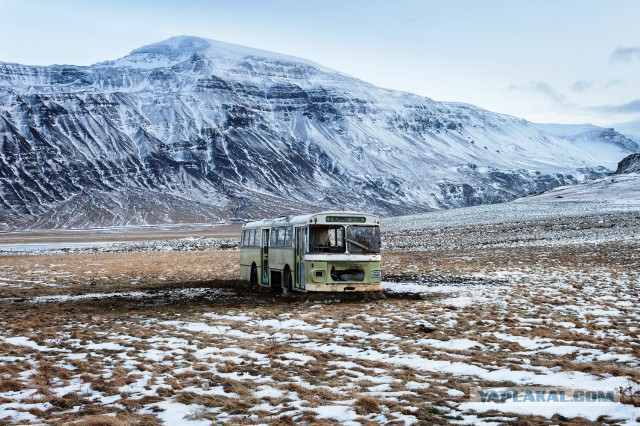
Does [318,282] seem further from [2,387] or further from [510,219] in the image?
[510,219]

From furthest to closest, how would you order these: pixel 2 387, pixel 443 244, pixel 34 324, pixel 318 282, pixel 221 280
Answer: pixel 443 244 < pixel 221 280 < pixel 318 282 < pixel 34 324 < pixel 2 387

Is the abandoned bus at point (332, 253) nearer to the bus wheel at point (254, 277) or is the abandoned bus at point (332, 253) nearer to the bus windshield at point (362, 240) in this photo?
the bus windshield at point (362, 240)

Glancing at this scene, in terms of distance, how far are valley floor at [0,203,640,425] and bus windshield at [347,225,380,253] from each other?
6.75 feet

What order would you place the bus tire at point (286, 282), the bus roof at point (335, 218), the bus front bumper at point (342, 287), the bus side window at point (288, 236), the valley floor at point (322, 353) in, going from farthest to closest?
the bus tire at point (286, 282) < the bus side window at point (288, 236) < the bus roof at point (335, 218) < the bus front bumper at point (342, 287) < the valley floor at point (322, 353)

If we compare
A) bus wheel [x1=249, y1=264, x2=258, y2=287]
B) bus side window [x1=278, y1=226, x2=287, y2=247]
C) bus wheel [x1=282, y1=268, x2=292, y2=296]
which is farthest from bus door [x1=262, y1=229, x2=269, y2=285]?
bus wheel [x1=282, y1=268, x2=292, y2=296]

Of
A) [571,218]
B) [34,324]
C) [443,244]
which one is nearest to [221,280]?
[34,324]

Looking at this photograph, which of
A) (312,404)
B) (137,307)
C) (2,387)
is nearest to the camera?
(312,404)

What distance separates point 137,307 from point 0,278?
62.8ft

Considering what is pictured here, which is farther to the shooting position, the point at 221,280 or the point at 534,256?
the point at 534,256

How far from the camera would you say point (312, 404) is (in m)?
9.36

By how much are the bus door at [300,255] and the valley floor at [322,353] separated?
0.75m

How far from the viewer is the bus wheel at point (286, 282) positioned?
25.9 meters

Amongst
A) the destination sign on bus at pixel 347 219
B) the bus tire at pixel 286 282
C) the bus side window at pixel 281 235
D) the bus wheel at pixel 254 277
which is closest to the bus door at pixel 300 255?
the bus tire at pixel 286 282

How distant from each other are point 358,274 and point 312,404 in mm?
14527
